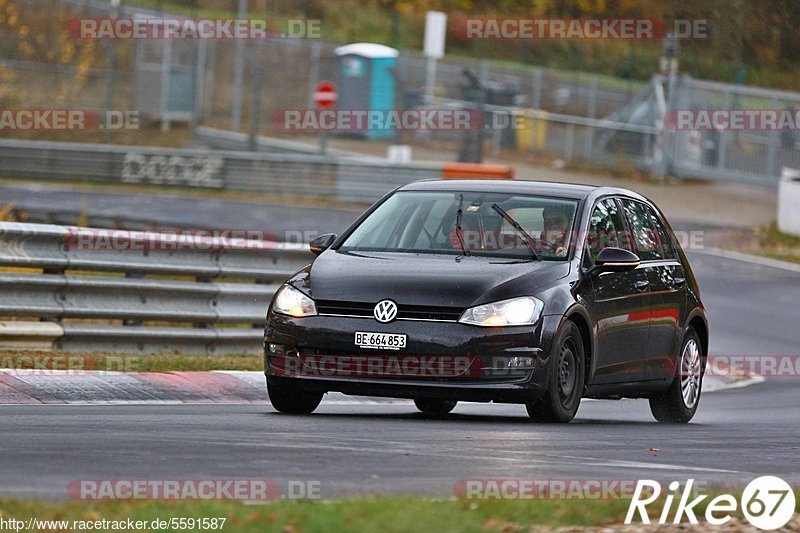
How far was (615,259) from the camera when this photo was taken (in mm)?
10789

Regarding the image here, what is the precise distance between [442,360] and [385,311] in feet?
1.48

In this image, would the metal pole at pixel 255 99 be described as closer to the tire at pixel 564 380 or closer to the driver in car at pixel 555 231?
the driver in car at pixel 555 231

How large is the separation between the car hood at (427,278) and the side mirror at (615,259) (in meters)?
0.34

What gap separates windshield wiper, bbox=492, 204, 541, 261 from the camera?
420 inches

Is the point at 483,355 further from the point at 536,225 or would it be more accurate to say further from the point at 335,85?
the point at 335,85

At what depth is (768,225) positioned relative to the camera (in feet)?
99.7

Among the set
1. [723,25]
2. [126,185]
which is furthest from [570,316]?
[723,25]

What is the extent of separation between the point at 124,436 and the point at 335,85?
35.0 meters

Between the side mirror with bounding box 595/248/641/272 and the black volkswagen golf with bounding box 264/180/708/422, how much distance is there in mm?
12

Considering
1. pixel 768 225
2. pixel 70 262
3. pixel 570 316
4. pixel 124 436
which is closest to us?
pixel 124 436
